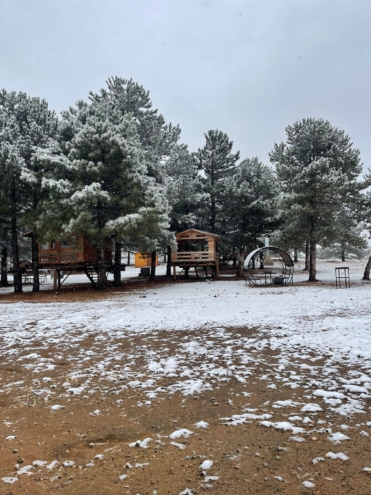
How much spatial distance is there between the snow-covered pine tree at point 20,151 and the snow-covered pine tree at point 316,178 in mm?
14567

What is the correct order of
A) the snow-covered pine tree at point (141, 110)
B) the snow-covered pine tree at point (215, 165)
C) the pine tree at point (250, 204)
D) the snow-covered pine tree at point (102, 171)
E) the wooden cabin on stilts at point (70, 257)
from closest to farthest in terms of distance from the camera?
the snow-covered pine tree at point (102, 171) → the wooden cabin on stilts at point (70, 257) → the snow-covered pine tree at point (141, 110) → the pine tree at point (250, 204) → the snow-covered pine tree at point (215, 165)

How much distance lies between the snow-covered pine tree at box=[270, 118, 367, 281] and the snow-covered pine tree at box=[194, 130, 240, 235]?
22.3 feet

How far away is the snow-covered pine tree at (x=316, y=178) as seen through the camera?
800 inches

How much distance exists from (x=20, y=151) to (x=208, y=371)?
54.7ft

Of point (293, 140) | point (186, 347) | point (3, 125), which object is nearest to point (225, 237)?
point (293, 140)

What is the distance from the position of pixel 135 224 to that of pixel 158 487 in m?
14.2

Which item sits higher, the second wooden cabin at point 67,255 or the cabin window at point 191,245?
the cabin window at point 191,245

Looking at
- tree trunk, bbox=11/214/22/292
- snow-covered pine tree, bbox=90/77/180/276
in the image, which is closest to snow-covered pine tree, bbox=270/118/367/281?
snow-covered pine tree, bbox=90/77/180/276

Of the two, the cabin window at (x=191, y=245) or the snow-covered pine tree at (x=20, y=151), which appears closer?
the snow-covered pine tree at (x=20, y=151)

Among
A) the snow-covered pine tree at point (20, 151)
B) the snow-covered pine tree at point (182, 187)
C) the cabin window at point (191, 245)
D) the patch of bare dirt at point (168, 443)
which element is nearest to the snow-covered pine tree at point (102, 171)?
the snow-covered pine tree at point (20, 151)

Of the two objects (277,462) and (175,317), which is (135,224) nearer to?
(175,317)

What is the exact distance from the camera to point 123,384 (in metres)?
4.79

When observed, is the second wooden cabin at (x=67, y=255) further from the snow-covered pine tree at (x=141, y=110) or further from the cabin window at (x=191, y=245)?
the cabin window at (x=191, y=245)

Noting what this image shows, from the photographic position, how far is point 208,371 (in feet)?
17.1
